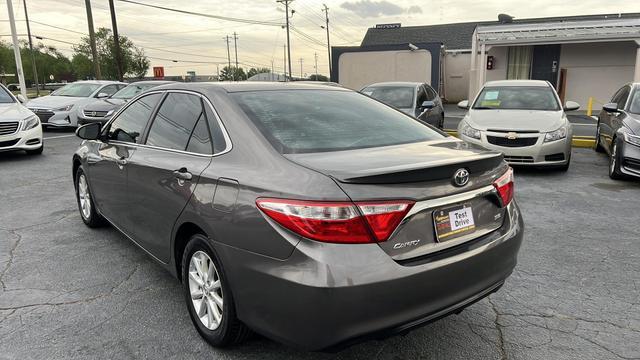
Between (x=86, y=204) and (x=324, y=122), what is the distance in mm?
3305

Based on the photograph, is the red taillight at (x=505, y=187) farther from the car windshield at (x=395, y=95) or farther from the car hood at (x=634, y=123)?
the car windshield at (x=395, y=95)

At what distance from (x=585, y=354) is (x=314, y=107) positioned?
2.17 meters

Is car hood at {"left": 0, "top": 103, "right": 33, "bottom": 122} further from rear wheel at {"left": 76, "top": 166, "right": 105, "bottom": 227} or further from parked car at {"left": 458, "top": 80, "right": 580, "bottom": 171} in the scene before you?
parked car at {"left": 458, "top": 80, "right": 580, "bottom": 171}

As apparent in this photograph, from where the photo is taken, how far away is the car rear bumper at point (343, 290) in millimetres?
2117

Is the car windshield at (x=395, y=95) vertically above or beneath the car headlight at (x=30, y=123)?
above

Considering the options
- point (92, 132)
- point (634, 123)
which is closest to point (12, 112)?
point (92, 132)

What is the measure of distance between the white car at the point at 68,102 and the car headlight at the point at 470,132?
442 inches

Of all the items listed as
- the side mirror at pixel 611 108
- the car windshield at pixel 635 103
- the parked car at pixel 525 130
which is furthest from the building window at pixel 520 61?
the car windshield at pixel 635 103

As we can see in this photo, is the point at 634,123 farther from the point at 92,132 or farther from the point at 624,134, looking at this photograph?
the point at 92,132

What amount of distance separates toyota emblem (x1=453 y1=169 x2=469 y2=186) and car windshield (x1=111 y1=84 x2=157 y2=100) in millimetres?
14076

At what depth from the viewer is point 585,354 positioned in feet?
9.06

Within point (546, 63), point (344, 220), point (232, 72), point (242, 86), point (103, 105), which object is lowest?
point (103, 105)

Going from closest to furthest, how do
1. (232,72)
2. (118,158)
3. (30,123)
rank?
(118,158)
(30,123)
(232,72)

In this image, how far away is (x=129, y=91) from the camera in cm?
1529
